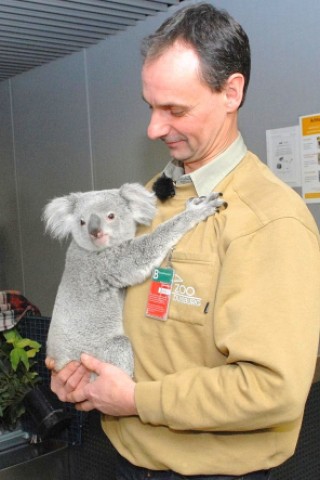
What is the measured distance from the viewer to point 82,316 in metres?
1.38

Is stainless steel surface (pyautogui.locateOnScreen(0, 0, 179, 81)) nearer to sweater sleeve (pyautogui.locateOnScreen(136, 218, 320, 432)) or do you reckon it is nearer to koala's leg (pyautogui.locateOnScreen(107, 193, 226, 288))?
koala's leg (pyautogui.locateOnScreen(107, 193, 226, 288))

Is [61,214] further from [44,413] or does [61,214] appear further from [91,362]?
[44,413]

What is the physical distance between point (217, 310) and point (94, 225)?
48 centimetres

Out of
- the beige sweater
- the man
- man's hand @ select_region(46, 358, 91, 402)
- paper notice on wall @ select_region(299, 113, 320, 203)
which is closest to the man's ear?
the man

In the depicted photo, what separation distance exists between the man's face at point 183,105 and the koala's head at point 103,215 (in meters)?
0.24

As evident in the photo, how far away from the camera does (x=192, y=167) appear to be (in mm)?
1212

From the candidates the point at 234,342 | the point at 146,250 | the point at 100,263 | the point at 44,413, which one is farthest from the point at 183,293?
the point at 44,413

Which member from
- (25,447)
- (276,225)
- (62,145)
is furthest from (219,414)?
(62,145)

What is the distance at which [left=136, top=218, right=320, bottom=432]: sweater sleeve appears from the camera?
906 millimetres

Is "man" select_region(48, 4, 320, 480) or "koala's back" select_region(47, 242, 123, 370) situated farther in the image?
"koala's back" select_region(47, 242, 123, 370)

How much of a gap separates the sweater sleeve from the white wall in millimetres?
1546

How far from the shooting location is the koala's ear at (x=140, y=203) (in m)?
1.32

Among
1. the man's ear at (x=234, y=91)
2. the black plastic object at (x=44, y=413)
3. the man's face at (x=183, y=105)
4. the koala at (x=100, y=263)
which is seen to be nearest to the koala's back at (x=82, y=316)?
the koala at (x=100, y=263)

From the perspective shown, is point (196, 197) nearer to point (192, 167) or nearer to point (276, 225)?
point (192, 167)
